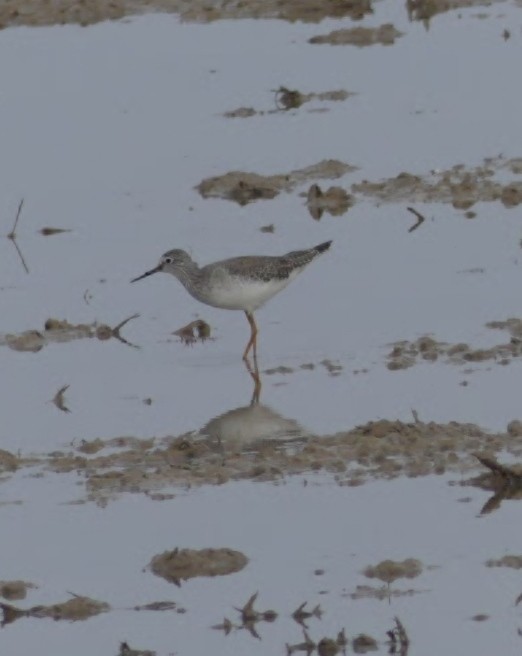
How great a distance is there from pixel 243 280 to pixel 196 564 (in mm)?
4454

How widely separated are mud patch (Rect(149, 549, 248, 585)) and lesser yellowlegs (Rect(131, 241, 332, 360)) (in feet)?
13.0

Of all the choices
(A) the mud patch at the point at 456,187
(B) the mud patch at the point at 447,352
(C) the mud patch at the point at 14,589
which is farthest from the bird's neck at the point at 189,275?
(C) the mud patch at the point at 14,589

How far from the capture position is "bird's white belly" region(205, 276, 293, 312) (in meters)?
15.5

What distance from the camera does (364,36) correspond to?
2427cm

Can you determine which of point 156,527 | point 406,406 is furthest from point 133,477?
point 406,406

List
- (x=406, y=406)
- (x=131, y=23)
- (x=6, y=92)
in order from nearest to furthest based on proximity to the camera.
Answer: (x=406, y=406) → (x=6, y=92) → (x=131, y=23)

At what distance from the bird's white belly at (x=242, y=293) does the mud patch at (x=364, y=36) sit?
8.93m

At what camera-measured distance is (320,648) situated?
33.2 feet

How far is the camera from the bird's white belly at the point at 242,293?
15500 millimetres

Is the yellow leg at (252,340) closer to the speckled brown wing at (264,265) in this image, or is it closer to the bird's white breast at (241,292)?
the bird's white breast at (241,292)

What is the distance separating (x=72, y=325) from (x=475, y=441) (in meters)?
4.22

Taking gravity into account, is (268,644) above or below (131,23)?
above

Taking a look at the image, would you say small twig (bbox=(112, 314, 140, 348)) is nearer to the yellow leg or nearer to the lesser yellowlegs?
the lesser yellowlegs

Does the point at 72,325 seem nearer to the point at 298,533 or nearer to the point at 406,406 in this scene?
the point at 406,406
